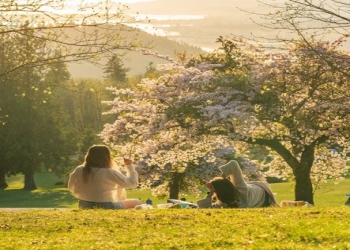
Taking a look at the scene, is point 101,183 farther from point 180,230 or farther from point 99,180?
point 180,230

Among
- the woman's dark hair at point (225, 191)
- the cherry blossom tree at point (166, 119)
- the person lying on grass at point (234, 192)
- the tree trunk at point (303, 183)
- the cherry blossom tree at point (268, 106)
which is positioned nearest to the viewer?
the woman's dark hair at point (225, 191)

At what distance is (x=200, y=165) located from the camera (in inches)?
1534

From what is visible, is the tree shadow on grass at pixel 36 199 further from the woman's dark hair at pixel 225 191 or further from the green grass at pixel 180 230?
the green grass at pixel 180 230

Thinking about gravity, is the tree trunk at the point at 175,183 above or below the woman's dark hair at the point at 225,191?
below

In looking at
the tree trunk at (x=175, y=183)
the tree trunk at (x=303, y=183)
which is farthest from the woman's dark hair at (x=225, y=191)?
the tree trunk at (x=175, y=183)

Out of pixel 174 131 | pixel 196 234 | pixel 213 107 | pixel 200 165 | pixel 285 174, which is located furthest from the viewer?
pixel 200 165

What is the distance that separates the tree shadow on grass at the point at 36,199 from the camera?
5288 cm

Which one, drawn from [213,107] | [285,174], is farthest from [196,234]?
[285,174]

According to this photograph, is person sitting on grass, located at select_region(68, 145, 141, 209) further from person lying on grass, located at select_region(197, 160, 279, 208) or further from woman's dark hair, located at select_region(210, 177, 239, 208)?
person lying on grass, located at select_region(197, 160, 279, 208)

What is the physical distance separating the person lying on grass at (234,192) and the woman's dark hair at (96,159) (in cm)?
217

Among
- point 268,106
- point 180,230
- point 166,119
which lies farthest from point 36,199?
point 180,230

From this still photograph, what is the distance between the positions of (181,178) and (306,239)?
31133 millimetres

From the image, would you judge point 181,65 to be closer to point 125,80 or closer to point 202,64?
point 202,64

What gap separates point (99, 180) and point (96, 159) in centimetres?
42
